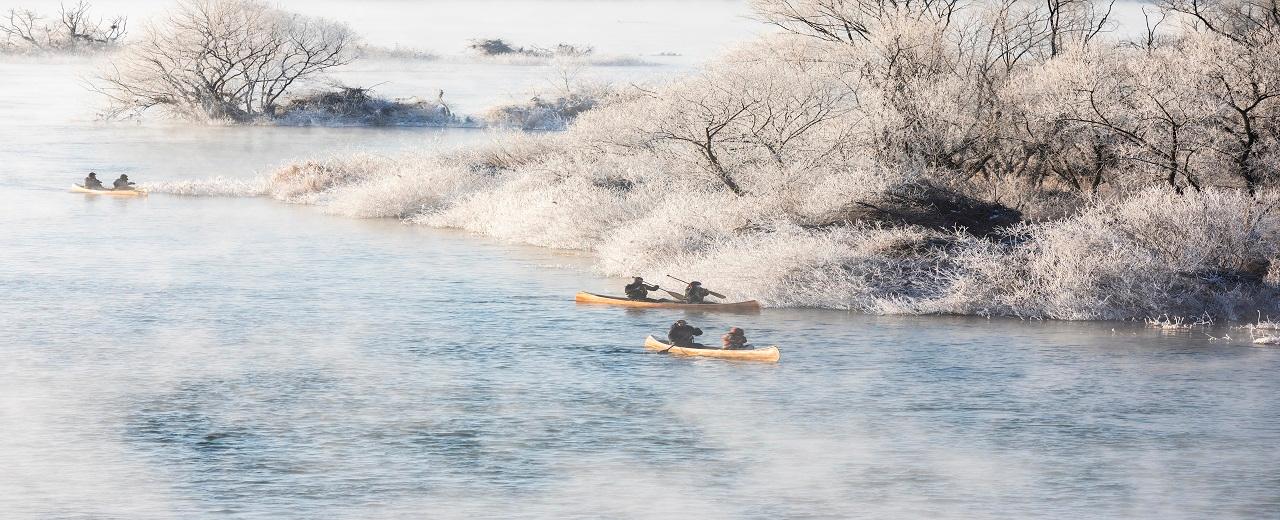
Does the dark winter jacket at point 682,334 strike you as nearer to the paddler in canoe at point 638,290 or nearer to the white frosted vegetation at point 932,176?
the paddler in canoe at point 638,290

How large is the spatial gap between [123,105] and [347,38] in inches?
406

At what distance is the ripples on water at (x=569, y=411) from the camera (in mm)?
14570

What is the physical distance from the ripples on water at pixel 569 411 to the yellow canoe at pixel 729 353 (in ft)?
0.42

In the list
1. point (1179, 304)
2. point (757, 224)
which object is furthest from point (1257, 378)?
point (757, 224)

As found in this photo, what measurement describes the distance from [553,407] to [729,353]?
3.44 metres

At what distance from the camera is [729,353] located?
67.5 feet

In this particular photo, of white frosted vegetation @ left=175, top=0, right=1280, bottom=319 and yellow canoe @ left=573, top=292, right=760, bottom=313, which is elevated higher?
white frosted vegetation @ left=175, top=0, right=1280, bottom=319

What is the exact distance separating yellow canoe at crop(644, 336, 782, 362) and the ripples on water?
0.13 m

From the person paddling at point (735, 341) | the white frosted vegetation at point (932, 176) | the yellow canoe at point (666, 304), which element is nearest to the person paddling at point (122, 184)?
the white frosted vegetation at point (932, 176)

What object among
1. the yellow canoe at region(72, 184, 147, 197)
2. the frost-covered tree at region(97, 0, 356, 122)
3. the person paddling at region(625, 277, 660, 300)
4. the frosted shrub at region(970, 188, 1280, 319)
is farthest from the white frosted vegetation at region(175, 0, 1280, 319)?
the frost-covered tree at region(97, 0, 356, 122)

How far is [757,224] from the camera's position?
28.4m

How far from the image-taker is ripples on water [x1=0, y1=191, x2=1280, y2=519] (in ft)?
47.8

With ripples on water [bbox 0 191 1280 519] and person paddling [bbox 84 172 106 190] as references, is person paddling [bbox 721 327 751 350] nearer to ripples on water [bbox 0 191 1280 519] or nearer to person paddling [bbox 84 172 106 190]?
ripples on water [bbox 0 191 1280 519]

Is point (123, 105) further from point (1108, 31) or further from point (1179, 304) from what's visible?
point (1179, 304)
